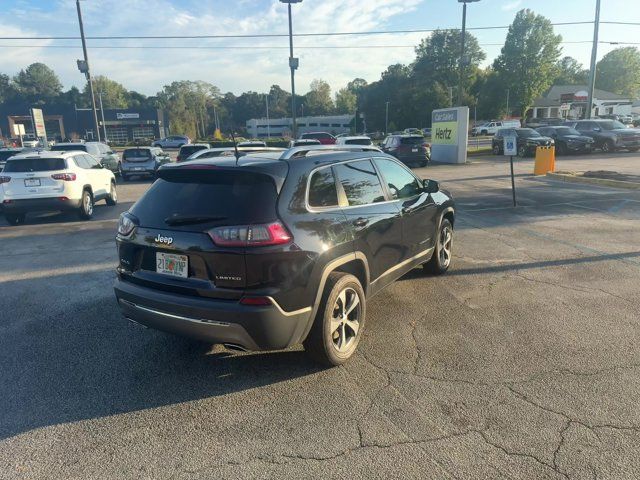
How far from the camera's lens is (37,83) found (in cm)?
14862

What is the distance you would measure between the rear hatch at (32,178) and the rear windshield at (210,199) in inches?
300

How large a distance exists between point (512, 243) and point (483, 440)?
18.2ft

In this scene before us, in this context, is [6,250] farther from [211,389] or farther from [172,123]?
[172,123]

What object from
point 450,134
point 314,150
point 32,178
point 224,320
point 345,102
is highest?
point 345,102

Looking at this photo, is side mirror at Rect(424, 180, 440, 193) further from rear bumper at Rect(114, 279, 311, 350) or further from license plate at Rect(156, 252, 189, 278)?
license plate at Rect(156, 252, 189, 278)

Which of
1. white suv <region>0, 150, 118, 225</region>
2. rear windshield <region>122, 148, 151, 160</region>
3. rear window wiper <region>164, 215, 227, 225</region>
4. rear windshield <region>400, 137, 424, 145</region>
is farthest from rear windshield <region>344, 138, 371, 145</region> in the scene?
rear window wiper <region>164, 215, 227, 225</region>

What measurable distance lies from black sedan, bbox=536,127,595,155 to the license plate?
27.6 metres

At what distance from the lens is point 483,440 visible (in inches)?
111

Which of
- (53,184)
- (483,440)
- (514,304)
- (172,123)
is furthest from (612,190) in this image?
(172,123)

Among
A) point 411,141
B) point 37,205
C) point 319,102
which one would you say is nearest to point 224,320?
point 37,205

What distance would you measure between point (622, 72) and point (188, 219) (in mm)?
124030

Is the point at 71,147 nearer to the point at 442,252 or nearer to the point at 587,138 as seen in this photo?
the point at 442,252

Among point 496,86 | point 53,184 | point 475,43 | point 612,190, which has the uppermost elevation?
point 475,43

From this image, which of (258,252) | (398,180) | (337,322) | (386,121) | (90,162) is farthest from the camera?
(386,121)
